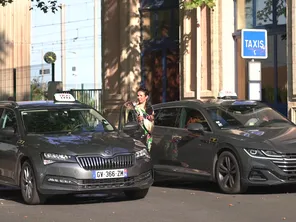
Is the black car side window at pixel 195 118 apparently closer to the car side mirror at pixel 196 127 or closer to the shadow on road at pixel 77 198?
the car side mirror at pixel 196 127

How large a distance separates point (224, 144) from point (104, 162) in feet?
7.16

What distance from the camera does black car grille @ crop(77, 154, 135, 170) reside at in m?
9.24

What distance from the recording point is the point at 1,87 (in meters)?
27.3

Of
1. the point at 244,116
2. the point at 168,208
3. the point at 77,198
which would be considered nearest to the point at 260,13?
the point at 244,116

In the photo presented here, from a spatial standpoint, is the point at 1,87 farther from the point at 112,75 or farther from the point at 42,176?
the point at 42,176

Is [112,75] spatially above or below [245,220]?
above

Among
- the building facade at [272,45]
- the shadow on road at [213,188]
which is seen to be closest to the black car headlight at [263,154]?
the shadow on road at [213,188]

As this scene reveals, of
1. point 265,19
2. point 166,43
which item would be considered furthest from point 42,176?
point 166,43

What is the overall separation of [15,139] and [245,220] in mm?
3848

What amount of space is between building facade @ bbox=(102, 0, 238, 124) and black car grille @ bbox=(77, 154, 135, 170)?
28.1 feet

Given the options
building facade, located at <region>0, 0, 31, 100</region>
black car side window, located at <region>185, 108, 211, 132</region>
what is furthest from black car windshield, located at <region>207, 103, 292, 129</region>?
building facade, located at <region>0, 0, 31, 100</region>

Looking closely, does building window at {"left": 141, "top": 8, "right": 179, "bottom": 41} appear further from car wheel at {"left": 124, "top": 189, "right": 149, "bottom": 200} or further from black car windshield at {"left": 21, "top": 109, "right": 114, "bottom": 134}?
car wheel at {"left": 124, "top": 189, "right": 149, "bottom": 200}

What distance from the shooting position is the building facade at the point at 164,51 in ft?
62.0

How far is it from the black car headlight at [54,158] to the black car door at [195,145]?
2.61 meters
